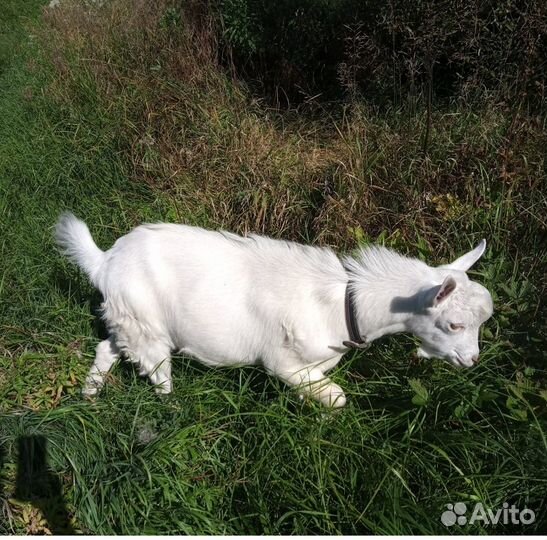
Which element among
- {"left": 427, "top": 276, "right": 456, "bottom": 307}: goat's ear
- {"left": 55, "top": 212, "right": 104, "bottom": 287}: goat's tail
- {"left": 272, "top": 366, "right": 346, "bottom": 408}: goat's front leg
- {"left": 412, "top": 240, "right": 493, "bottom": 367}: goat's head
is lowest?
{"left": 272, "top": 366, "right": 346, "bottom": 408}: goat's front leg

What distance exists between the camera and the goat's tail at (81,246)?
288 centimetres

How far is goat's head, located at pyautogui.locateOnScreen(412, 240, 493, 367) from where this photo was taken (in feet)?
7.86

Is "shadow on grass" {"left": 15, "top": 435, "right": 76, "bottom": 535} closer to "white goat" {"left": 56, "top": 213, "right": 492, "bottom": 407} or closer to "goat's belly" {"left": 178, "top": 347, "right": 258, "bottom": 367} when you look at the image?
"white goat" {"left": 56, "top": 213, "right": 492, "bottom": 407}

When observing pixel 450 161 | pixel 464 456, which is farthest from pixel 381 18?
pixel 464 456

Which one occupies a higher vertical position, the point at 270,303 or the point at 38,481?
the point at 270,303

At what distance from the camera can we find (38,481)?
2586mm

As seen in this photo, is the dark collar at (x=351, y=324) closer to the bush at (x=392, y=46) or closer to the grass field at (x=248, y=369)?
the grass field at (x=248, y=369)

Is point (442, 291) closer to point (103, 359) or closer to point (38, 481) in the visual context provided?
point (103, 359)

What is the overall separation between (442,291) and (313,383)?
0.79 metres

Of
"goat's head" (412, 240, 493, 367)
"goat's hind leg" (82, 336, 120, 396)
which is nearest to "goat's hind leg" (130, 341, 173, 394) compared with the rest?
"goat's hind leg" (82, 336, 120, 396)

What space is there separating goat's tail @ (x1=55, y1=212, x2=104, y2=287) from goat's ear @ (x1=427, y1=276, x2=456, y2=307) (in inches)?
66.7

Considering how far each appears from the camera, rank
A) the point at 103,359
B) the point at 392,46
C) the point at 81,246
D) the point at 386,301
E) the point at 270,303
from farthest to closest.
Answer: the point at 392,46
the point at 103,359
the point at 81,246
the point at 270,303
the point at 386,301

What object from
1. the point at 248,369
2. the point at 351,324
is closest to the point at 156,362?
the point at 248,369

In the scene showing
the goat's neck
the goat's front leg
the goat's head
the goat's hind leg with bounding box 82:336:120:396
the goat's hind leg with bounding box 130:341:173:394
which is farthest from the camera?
the goat's hind leg with bounding box 82:336:120:396
